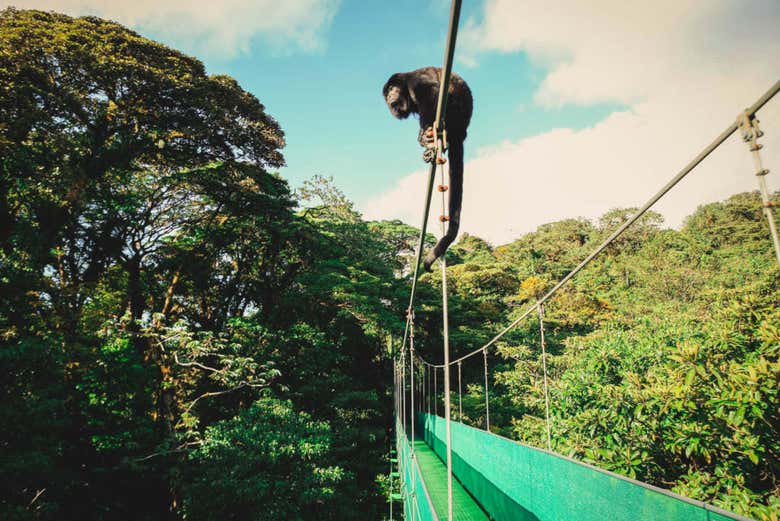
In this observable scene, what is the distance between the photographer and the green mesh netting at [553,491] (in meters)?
0.97

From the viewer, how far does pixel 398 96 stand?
1070 mm

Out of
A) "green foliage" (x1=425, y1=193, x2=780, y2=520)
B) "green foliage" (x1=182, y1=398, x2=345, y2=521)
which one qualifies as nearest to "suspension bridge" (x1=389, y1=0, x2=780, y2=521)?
"green foliage" (x1=425, y1=193, x2=780, y2=520)

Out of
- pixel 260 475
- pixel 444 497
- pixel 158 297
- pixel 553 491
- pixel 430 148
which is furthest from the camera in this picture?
pixel 158 297

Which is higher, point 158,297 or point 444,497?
point 158,297

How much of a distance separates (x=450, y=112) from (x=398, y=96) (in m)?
0.20

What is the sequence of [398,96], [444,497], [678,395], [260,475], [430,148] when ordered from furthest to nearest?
[260,475] < [444,497] < [678,395] < [398,96] < [430,148]

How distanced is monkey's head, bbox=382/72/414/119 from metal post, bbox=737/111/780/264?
0.74 metres

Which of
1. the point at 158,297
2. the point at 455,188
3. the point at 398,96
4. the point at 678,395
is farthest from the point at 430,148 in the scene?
the point at 158,297

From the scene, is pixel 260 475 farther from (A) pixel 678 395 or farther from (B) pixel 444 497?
(A) pixel 678 395

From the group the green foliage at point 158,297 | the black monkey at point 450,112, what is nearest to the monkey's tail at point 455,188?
the black monkey at point 450,112

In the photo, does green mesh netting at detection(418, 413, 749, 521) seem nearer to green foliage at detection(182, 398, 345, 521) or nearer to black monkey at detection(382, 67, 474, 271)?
black monkey at detection(382, 67, 474, 271)

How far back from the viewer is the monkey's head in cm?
105

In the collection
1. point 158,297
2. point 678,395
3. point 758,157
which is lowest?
point 678,395

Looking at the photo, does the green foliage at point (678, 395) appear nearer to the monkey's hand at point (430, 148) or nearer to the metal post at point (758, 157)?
the metal post at point (758, 157)
